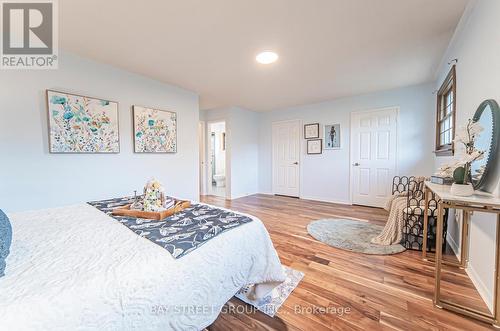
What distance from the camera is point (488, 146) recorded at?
1.54m

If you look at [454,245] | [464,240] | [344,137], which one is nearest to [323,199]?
[344,137]

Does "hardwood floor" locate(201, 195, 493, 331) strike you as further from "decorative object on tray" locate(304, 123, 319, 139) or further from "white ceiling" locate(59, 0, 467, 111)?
"decorative object on tray" locate(304, 123, 319, 139)

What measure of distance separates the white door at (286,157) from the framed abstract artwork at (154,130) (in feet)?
9.47

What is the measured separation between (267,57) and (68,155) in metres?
2.62

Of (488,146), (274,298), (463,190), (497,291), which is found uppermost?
(488,146)

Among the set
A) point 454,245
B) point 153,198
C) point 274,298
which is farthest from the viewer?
point 454,245

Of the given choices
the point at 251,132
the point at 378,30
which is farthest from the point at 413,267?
the point at 251,132

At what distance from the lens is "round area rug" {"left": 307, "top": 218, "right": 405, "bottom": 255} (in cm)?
237

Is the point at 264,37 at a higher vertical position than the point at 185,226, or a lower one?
higher

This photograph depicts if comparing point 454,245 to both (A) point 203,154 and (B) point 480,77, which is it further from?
(A) point 203,154

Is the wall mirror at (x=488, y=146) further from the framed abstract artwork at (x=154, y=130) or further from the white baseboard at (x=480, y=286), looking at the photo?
the framed abstract artwork at (x=154, y=130)

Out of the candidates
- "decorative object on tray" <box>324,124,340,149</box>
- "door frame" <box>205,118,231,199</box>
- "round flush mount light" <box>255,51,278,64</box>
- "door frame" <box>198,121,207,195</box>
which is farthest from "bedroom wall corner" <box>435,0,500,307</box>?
"door frame" <box>198,121,207,195</box>

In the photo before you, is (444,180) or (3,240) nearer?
(3,240)

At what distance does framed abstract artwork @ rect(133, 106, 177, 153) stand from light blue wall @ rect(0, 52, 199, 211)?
90mm
